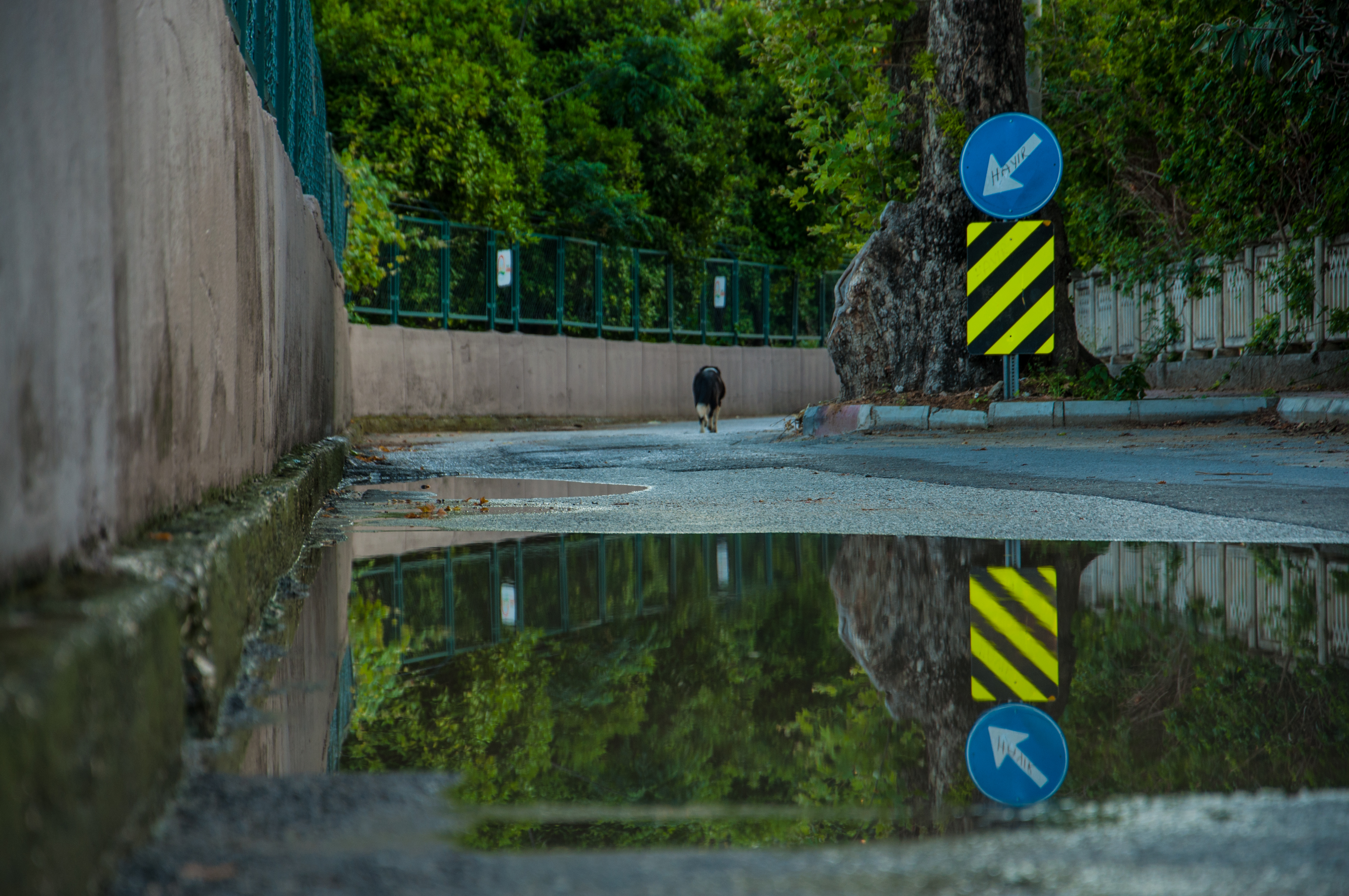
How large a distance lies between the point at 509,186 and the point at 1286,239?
10.9m

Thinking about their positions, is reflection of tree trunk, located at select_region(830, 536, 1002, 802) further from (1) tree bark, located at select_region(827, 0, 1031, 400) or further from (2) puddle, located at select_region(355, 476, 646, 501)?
(1) tree bark, located at select_region(827, 0, 1031, 400)

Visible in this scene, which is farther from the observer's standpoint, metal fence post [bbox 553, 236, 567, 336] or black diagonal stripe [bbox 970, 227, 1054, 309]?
metal fence post [bbox 553, 236, 567, 336]

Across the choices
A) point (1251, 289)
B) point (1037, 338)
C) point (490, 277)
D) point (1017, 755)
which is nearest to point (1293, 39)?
point (1037, 338)

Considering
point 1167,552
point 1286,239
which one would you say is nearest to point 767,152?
point 1286,239

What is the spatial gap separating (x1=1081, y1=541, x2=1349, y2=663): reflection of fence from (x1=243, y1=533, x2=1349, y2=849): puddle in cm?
1

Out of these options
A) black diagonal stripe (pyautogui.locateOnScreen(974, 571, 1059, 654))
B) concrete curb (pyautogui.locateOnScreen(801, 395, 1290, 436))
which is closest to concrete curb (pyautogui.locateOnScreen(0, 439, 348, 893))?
black diagonal stripe (pyautogui.locateOnScreen(974, 571, 1059, 654))

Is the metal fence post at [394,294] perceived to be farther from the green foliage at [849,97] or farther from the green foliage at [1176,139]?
the green foliage at [1176,139]

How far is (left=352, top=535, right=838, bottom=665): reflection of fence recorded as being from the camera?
2.84 m

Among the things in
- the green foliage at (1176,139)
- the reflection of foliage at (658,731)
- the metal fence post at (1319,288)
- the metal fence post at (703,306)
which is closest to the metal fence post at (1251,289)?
the green foliage at (1176,139)

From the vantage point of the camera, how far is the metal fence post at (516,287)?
18906 mm

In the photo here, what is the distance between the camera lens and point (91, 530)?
1.59 meters

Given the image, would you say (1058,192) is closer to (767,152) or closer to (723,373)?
(723,373)

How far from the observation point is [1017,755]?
179cm

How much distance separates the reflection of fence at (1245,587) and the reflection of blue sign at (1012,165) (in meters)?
5.63
